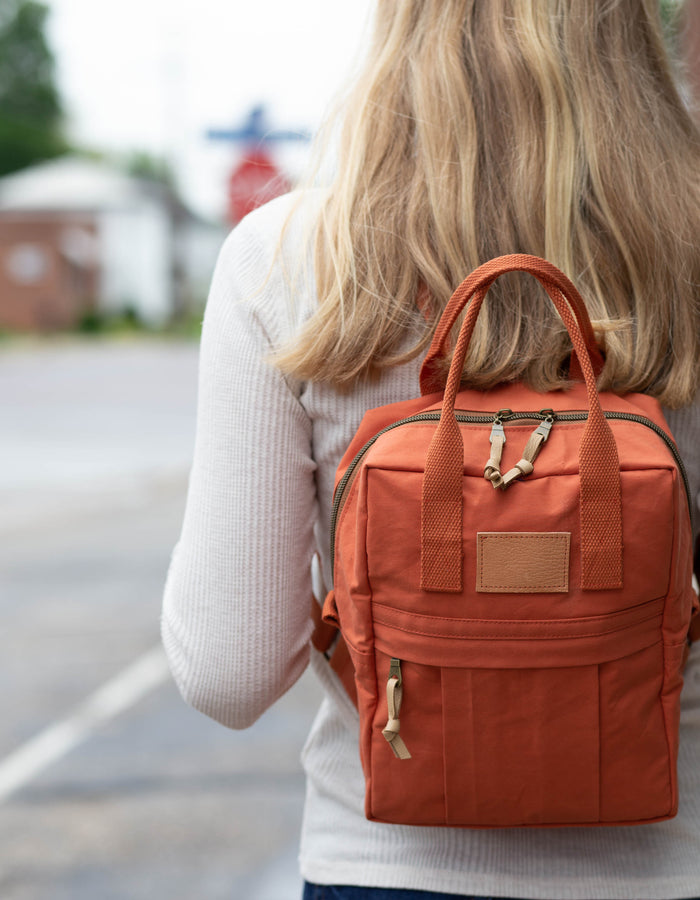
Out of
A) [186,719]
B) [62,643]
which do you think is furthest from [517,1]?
[62,643]

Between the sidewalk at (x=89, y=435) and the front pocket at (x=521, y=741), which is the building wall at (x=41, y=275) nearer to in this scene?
the sidewalk at (x=89, y=435)

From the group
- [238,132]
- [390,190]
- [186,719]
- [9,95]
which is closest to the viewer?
[390,190]

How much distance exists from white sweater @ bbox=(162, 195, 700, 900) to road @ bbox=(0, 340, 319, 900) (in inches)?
89.1

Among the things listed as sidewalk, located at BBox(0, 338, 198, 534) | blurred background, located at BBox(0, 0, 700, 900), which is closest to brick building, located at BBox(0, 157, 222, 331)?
sidewalk, located at BBox(0, 338, 198, 534)

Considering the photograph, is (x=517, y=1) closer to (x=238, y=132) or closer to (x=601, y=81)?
(x=601, y=81)

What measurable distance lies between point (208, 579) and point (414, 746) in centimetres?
32

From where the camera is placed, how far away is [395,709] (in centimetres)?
118

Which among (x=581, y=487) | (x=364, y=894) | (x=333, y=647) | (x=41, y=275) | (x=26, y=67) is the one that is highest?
(x=581, y=487)

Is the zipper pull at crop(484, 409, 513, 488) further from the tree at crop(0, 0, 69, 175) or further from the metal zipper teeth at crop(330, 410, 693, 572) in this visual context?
the tree at crop(0, 0, 69, 175)

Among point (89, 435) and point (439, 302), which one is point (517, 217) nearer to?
point (439, 302)

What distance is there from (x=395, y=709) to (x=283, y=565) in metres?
0.24

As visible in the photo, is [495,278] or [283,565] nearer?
[495,278]

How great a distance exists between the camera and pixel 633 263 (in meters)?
1.26

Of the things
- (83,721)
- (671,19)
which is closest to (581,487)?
(671,19)
